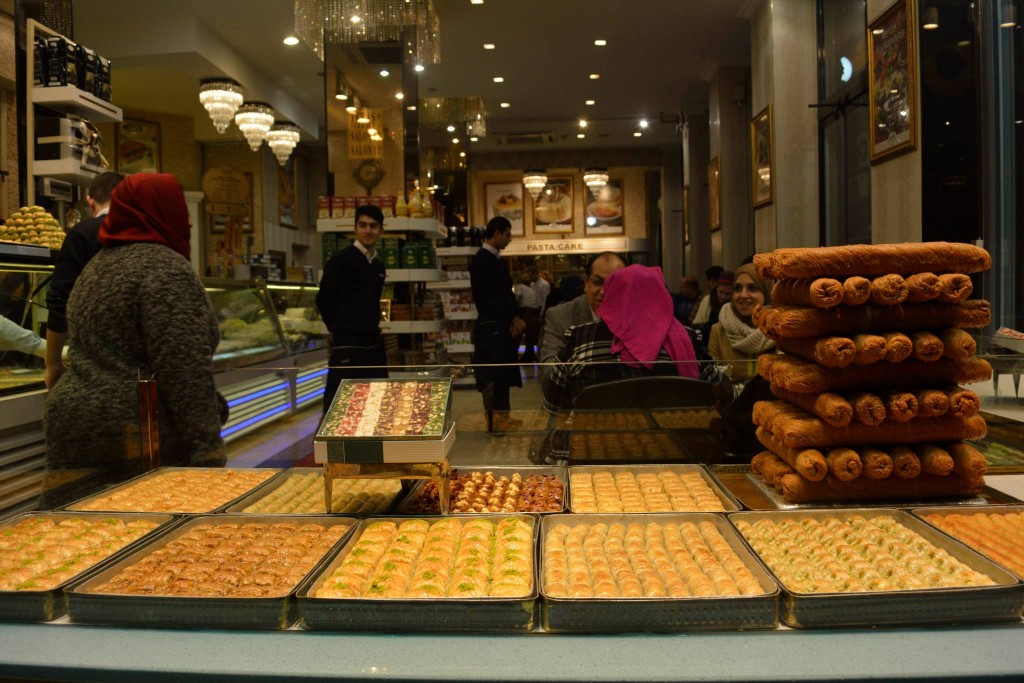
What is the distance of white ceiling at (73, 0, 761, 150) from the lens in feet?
29.7

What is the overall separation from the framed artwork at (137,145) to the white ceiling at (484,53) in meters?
0.45

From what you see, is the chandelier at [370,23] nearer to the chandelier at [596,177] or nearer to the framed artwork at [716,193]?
the framed artwork at [716,193]

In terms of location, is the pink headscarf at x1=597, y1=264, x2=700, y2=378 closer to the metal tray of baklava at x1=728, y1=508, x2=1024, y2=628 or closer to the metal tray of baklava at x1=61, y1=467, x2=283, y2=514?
the metal tray of baklava at x1=61, y1=467, x2=283, y2=514

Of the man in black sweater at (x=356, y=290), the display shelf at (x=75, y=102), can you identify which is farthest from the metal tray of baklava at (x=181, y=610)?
the display shelf at (x=75, y=102)

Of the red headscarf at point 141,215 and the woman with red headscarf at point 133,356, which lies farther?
the red headscarf at point 141,215

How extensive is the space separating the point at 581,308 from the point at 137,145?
10.8 meters

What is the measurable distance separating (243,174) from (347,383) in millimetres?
13394

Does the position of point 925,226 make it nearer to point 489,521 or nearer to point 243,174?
point 489,521

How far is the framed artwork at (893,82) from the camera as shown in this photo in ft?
17.0

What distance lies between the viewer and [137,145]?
41.8 ft

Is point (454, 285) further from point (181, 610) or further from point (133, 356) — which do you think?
point (181, 610)

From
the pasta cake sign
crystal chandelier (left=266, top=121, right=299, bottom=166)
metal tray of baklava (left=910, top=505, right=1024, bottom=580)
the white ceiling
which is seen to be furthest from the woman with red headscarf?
crystal chandelier (left=266, top=121, right=299, bottom=166)

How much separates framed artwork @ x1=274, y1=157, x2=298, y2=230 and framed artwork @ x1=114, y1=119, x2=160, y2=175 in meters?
2.54

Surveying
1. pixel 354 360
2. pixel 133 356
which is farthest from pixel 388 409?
pixel 354 360
